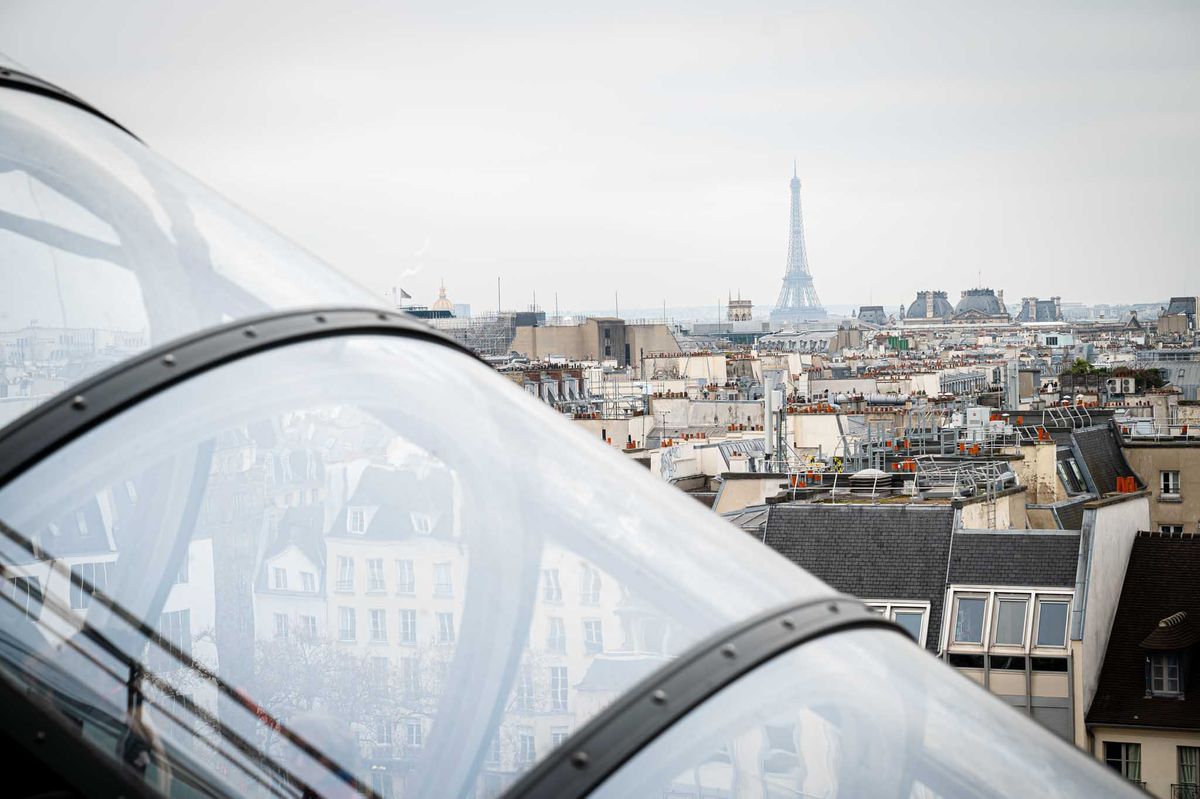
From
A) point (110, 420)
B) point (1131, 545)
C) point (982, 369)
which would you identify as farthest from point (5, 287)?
point (982, 369)

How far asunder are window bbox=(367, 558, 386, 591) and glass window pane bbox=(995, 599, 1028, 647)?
15067 millimetres

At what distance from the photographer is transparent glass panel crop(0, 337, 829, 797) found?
1733mm

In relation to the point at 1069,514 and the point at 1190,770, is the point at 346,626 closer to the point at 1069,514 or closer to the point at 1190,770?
the point at 1190,770

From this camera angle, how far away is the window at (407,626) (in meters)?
1.76

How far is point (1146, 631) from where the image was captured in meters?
17.0

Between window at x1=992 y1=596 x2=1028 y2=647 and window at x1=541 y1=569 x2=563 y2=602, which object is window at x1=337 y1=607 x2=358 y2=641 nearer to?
window at x1=541 y1=569 x2=563 y2=602

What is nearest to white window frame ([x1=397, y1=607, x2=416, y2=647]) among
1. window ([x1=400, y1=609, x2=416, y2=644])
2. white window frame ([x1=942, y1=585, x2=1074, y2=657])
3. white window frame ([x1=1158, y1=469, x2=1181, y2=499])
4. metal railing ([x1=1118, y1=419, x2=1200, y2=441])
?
window ([x1=400, y1=609, x2=416, y2=644])

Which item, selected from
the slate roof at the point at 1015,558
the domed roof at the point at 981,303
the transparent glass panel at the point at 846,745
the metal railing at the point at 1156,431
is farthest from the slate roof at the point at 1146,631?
the domed roof at the point at 981,303

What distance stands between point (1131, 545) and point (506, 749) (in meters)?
18.0

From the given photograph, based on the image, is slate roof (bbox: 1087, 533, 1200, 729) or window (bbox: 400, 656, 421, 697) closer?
window (bbox: 400, 656, 421, 697)

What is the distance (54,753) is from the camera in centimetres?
166

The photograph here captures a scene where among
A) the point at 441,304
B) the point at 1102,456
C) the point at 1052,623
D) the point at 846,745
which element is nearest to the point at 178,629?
the point at 846,745

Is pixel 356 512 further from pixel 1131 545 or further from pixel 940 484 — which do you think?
pixel 940 484

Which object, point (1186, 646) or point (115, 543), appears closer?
point (115, 543)
